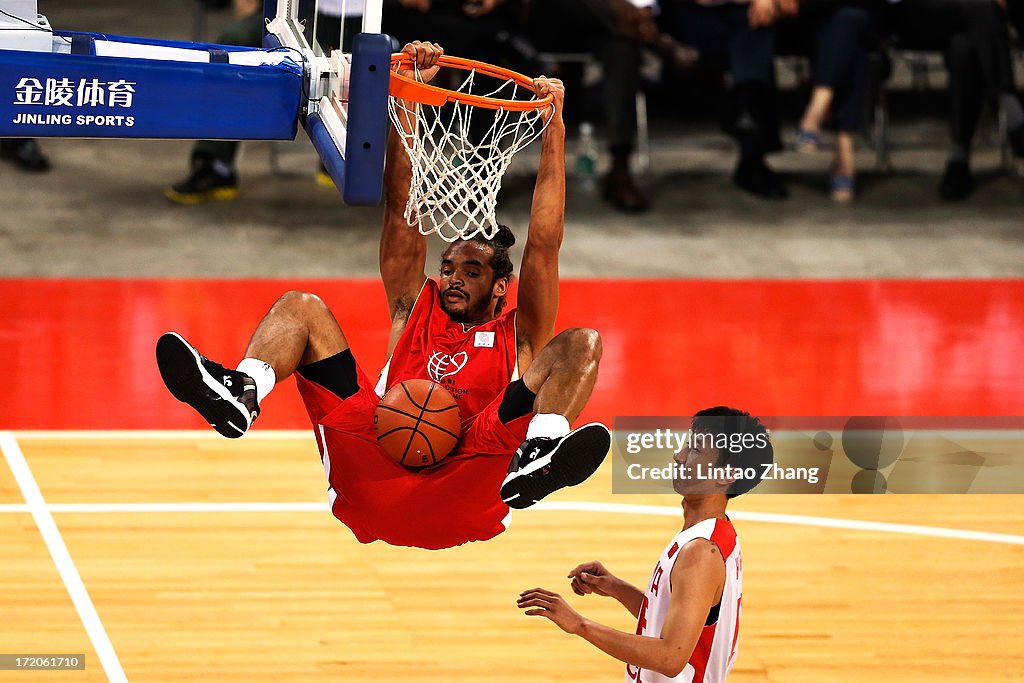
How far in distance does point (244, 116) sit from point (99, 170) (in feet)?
29.9

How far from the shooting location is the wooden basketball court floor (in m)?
6.62

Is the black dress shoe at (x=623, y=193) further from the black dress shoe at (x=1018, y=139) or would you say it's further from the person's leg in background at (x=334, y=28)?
the person's leg in background at (x=334, y=28)

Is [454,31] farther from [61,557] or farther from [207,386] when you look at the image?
[207,386]

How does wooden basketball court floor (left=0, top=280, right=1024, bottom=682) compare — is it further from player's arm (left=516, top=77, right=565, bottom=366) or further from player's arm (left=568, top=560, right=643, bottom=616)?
player's arm (left=516, top=77, right=565, bottom=366)

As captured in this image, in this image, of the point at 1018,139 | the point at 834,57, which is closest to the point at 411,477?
the point at 834,57

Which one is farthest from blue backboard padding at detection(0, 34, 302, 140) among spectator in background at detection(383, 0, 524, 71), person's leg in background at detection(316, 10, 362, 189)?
spectator in background at detection(383, 0, 524, 71)

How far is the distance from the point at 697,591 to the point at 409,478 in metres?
1.27

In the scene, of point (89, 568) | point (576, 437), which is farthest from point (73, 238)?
point (576, 437)

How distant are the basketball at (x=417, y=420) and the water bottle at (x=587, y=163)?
755 centimetres

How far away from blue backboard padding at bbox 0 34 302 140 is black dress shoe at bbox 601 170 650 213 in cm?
820

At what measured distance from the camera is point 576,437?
4898 mm

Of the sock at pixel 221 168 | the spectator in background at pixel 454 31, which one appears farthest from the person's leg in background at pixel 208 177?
the spectator in background at pixel 454 31

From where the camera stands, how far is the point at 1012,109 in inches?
505

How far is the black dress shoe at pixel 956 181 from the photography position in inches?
506
